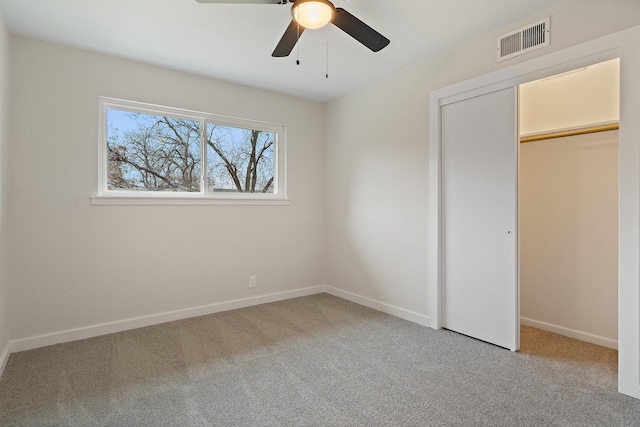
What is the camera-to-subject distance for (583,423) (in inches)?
70.6

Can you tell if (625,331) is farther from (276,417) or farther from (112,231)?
(112,231)

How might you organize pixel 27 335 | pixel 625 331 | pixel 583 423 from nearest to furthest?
pixel 583 423
pixel 625 331
pixel 27 335

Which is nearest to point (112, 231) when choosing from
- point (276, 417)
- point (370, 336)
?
point (276, 417)

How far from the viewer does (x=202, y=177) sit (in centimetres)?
363

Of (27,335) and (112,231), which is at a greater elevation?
(112,231)

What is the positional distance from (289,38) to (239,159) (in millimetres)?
2032

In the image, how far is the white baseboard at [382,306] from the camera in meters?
3.31

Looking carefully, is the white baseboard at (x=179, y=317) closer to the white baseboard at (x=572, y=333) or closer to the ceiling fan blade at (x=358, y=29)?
the white baseboard at (x=572, y=333)

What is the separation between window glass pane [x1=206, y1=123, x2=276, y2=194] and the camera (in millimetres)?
3740

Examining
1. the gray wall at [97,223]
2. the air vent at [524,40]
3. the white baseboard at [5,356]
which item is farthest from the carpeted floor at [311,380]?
the air vent at [524,40]

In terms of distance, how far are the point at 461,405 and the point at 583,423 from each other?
1.94 feet

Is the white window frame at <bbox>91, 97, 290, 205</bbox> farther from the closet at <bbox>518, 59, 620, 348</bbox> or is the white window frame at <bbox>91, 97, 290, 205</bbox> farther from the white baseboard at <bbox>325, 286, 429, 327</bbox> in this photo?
the closet at <bbox>518, 59, 620, 348</bbox>

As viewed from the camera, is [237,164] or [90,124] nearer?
[90,124]

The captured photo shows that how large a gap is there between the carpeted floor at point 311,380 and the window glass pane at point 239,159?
157 centimetres
